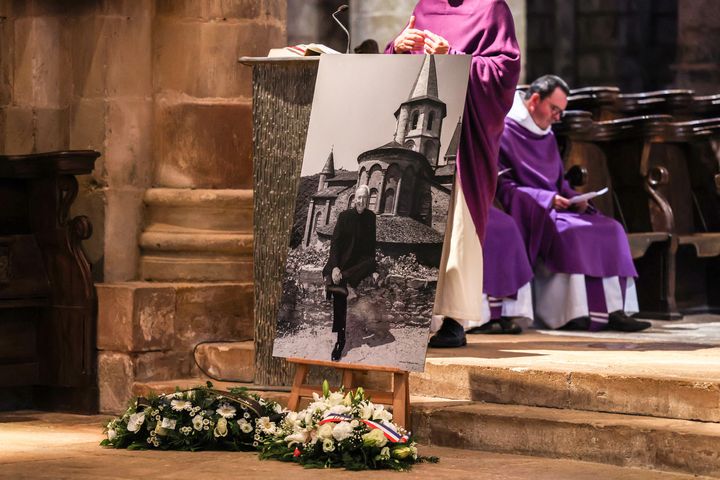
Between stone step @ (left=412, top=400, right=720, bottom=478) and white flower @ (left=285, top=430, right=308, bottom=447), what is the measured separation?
67 centimetres

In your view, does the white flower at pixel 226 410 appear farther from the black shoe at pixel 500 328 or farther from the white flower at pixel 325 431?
the black shoe at pixel 500 328

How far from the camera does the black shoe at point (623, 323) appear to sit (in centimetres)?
804

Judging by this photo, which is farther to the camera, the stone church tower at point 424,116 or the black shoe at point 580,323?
the black shoe at point 580,323

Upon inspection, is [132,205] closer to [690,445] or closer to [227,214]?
[227,214]

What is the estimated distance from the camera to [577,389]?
18.3ft

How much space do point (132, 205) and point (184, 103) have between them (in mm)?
549

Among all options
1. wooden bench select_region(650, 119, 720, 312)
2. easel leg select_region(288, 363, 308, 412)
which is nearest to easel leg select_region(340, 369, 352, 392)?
easel leg select_region(288, 363, 308, 412)

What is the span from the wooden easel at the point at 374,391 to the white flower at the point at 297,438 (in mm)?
300

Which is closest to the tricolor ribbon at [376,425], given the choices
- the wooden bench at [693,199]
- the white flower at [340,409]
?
the white flower at [340,409]

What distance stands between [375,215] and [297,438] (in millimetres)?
846

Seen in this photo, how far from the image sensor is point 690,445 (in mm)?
5004

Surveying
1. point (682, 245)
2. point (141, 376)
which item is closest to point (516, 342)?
point (141, 376)

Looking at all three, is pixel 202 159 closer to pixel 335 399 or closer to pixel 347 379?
pixel 347 379

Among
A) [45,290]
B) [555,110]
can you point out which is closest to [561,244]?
[555,110]
